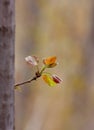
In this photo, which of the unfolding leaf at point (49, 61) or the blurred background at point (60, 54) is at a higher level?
the unfolding leaf at point (49, 61)

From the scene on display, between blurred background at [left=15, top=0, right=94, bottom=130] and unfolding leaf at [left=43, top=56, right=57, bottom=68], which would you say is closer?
unfolding leaf at [left=43, top=56, right=57, bottom=68]

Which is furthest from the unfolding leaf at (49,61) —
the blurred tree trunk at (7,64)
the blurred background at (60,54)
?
the blurred background at (60,54)

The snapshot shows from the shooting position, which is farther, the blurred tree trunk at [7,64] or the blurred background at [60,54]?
the blurred background at [60,54]

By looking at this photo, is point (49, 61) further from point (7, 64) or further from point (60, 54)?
point (60, 54)

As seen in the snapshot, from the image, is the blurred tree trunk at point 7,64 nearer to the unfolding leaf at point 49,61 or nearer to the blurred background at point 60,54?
the unfolding leaf at point 49,61

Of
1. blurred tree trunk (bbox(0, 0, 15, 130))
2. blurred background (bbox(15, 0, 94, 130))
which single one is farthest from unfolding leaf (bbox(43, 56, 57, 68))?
blurred background (bbox(15, 0, 94, 130))

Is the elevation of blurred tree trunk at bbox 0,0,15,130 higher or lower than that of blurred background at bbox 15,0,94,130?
higher

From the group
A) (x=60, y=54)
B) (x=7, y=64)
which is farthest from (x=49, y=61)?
(x=60, y=54)

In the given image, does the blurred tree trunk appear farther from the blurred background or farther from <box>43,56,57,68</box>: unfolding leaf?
the blurred background
